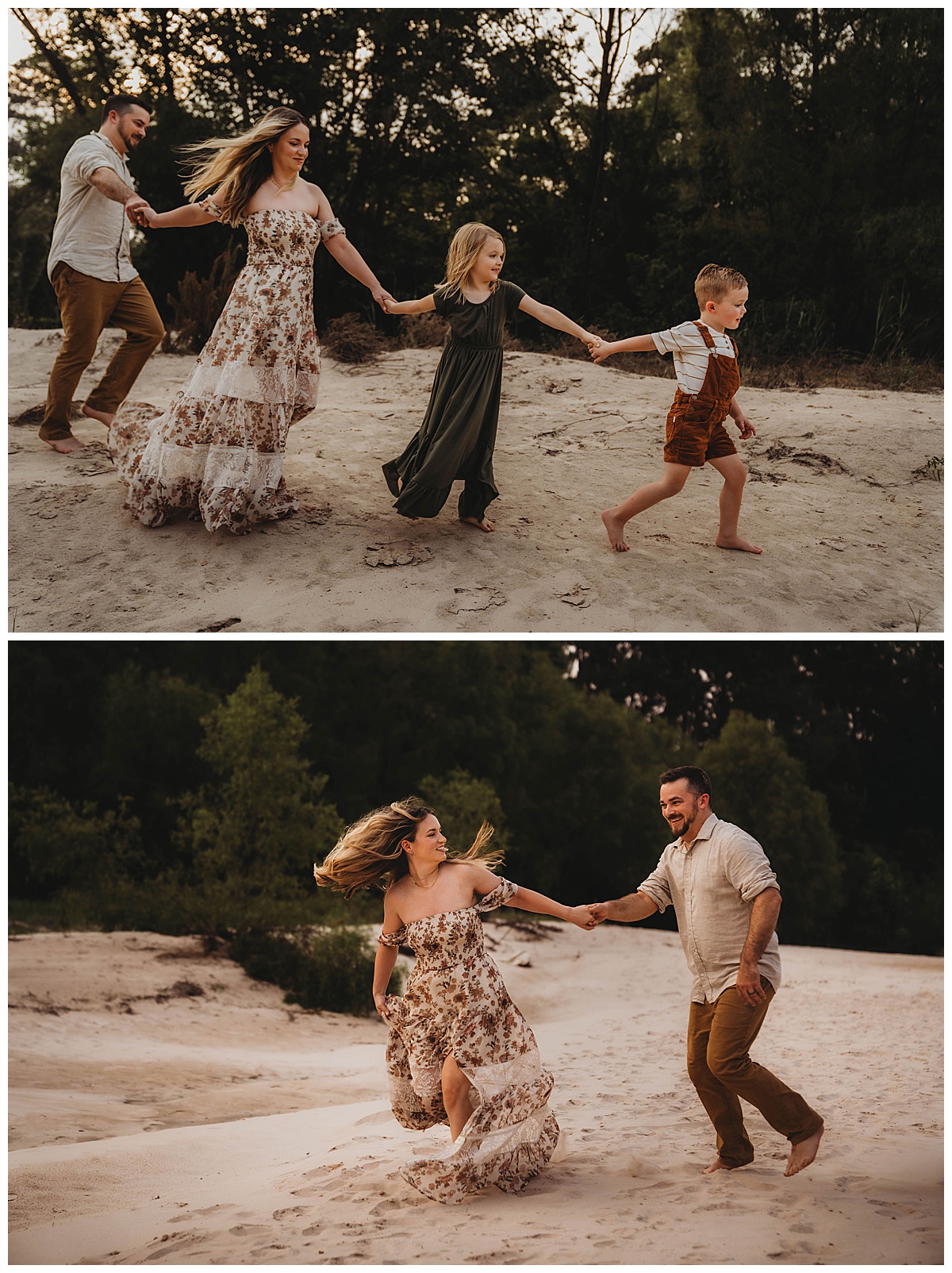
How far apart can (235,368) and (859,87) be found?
33.5ft

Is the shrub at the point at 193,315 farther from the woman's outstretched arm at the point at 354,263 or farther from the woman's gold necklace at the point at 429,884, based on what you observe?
the woman's gold necklace at the point at 429,884

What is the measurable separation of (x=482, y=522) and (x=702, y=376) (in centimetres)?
161

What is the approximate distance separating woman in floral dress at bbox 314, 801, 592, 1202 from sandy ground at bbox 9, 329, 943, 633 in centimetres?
158

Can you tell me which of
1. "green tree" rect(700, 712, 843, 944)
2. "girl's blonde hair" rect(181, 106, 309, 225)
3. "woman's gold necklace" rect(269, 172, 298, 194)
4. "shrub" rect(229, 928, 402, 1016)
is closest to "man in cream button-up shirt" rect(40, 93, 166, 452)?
"girl's blonde hair" rect(181, 106, 309, 225)

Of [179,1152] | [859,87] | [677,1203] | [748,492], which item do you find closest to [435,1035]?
[677,1203]

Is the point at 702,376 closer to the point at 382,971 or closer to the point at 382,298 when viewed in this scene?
the point at 382,298

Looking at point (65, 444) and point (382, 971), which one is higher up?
point (65, 444)

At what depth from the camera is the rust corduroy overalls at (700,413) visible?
593cm

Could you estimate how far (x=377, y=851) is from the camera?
4.26 meters

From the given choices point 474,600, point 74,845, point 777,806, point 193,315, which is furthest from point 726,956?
point 777,806

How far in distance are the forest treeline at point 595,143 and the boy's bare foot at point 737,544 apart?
6500 mm

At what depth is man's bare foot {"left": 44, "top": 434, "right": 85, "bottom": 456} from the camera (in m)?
7.55

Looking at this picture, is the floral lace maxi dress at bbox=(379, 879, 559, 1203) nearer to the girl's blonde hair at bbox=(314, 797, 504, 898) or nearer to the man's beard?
the girl's blonde hair at bbox=(314, 797, 504, 898)

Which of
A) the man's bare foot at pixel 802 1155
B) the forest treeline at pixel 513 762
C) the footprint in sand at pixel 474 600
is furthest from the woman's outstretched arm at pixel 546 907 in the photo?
the forest treeline at pixel 513 762
